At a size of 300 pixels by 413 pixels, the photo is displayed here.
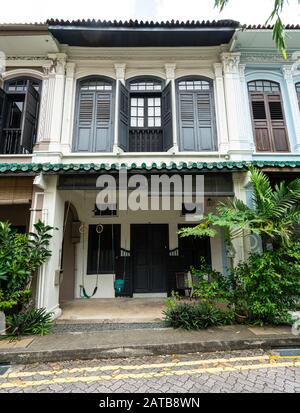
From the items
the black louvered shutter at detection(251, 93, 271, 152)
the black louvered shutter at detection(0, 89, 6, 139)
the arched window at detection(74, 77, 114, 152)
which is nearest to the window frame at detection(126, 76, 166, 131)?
the arched window at detection(74, 77, 114, 152)

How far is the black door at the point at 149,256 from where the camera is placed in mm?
8484

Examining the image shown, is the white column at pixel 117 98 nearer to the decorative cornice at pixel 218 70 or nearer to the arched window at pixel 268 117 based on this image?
the decorative cornice at pixel 218 70

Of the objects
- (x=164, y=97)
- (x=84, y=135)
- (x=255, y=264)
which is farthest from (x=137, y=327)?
(x=164, y=97)

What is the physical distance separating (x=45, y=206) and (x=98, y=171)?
1.75 metres

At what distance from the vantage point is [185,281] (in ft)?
26.6

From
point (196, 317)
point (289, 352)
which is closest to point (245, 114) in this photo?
point (196, 317)

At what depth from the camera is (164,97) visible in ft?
25.5

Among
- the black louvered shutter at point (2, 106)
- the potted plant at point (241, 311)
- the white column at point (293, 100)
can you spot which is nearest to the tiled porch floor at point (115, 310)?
the potted plant at point (241, 311)

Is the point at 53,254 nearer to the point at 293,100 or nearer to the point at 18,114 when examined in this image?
the point at 18,114

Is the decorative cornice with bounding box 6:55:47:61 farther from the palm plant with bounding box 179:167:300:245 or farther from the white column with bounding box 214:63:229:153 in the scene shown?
the palm plant with bounding box 179:167:300:245

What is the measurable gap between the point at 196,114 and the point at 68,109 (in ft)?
13.6

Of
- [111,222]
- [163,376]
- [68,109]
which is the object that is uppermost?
[68,109]

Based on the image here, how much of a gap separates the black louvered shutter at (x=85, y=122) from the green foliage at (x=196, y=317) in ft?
17.5

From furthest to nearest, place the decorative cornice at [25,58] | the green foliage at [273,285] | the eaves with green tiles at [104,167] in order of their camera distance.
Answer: the decorative cornice at [25,58], the eaves with green tiles at [104,167], the green foliage at [273,285]
